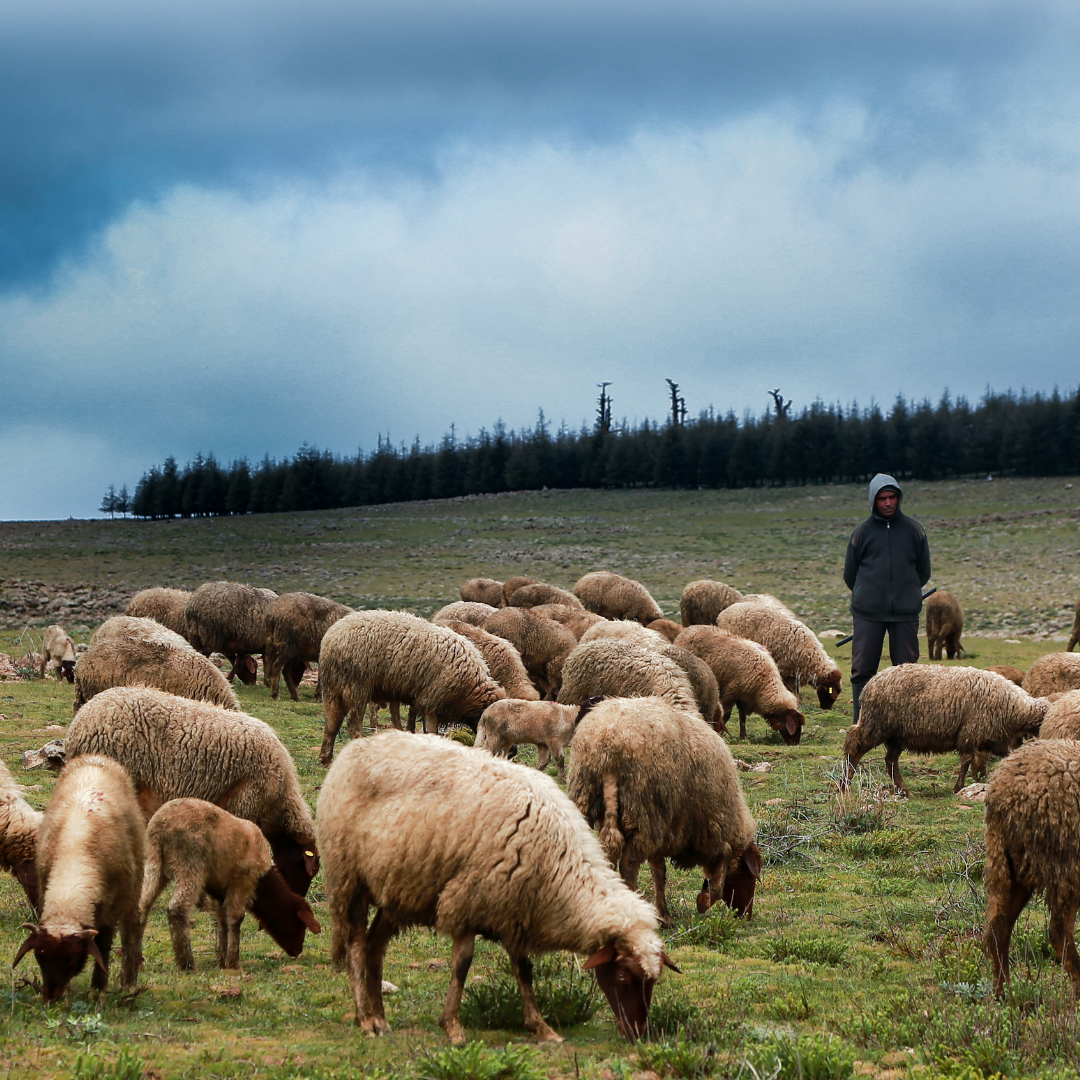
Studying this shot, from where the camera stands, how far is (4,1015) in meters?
5.23

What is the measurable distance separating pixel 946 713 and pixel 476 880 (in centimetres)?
767

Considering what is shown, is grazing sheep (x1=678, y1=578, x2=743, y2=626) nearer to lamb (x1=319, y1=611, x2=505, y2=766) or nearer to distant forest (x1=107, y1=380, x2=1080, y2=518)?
lamb (x1=319, y1=611, x2=505, y2=766)

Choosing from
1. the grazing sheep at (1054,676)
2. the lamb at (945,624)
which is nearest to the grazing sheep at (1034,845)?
the grazing sheep at (1054,676)

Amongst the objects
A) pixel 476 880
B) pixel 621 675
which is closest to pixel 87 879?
pixel 476 880

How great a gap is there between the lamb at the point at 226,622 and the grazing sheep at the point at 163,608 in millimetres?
659

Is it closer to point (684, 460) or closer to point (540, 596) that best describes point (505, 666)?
point (540, 596)

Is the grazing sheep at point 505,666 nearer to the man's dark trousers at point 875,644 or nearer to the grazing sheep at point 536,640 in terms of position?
the grazing sheep at point 536,640

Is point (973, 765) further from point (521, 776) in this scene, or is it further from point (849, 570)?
point (521, 776)

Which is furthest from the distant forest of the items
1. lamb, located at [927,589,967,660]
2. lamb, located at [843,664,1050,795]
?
lamb, located at [843,664,1050,795]

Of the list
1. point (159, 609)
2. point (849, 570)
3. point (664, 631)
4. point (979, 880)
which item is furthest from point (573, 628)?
point (979, 880)

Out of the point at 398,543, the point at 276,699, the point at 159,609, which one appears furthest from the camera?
the point at 398,543

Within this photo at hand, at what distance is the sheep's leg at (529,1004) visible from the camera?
17.2 feet

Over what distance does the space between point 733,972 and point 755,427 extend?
8308cm

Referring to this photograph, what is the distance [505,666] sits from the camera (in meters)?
14.5
